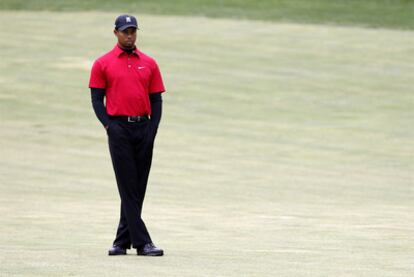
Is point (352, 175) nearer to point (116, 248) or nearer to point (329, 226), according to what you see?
point (329, 226)

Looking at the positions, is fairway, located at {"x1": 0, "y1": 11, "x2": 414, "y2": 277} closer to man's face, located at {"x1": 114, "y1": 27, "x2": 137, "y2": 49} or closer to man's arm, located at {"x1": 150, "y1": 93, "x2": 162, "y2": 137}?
man's arm, located at {"x1": 150, "y1": 93, "x2": 162, "y2": 137}

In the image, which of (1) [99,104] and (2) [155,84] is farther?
(2) [155,84]

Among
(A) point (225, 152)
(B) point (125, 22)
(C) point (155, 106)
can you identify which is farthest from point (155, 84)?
(A) point (225, 152)

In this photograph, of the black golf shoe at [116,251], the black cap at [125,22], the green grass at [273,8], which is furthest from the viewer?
the green grass at [273,8]

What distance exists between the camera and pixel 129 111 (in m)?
9.52

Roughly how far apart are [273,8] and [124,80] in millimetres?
27006

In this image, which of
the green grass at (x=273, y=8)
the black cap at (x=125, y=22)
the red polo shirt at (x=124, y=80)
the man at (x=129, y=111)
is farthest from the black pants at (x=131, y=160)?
the green grass at (x=273, y=8)

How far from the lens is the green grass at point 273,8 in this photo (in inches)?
1351

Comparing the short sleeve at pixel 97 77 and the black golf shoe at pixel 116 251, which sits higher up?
the short sleeve at pixel 97 77

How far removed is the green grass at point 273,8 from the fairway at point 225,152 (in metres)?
1.09

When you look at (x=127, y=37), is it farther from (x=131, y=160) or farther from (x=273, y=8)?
(x=273, y=8)

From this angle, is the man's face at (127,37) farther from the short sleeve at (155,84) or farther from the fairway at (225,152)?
the fairway at (225,152)

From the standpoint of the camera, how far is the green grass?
34.3 m

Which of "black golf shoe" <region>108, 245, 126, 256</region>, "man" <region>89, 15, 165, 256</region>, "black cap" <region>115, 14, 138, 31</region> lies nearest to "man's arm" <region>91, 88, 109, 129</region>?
"man" <region>89, 15, 165, 256</region>
